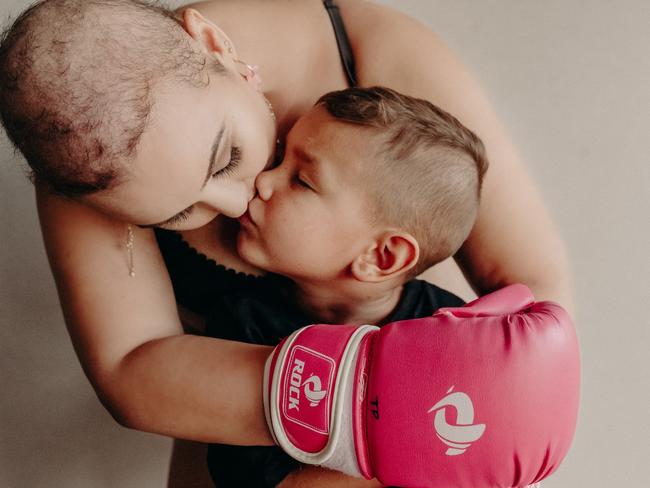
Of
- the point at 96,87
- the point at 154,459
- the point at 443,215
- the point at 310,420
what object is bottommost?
the point at 154,459

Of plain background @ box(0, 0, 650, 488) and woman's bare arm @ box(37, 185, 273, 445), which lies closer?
woman's bare arm @ box(37, 185, 273, 445)

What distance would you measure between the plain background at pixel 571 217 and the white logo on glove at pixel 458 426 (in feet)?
2.66

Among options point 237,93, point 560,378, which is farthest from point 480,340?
point 237,93

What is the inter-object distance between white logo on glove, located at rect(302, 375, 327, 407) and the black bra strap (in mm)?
424

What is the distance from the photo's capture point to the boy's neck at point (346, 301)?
2.71ft

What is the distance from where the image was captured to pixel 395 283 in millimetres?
828

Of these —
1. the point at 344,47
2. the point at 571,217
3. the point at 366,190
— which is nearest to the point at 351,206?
the point at 366,190

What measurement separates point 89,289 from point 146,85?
0.25 m

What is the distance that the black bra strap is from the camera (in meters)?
0.87

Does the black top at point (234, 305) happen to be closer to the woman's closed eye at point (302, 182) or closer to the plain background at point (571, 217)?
the woman's closed eye at point (302, 182)

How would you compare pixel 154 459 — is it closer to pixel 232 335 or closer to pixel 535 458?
pixel 232 335

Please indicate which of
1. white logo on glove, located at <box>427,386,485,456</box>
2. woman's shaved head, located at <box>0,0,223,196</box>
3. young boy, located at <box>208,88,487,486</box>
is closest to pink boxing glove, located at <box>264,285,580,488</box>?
white logo on glove, located at <box>427,386,485,456</box>

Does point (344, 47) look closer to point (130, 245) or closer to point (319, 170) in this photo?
point (319, 170)

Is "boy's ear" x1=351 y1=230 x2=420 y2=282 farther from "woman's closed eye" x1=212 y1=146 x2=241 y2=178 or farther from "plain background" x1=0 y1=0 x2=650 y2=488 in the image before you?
"plain background" x1=0 y1=0 x2=650 y2=488
